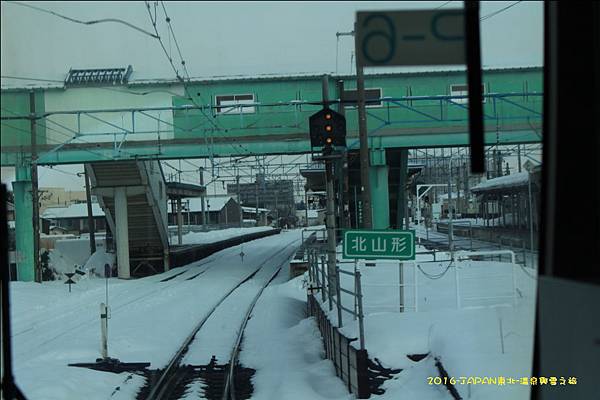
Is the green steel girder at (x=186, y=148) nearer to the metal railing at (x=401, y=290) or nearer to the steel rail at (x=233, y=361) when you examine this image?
the steel rail at (x=233, y=361)

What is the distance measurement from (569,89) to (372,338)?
5558 mm

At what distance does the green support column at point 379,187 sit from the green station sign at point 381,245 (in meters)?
13.0

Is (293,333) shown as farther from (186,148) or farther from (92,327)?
(186,148)

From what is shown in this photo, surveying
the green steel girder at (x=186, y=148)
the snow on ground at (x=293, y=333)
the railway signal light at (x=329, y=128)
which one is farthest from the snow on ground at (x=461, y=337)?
the green steel girder at (x=186, y=148)

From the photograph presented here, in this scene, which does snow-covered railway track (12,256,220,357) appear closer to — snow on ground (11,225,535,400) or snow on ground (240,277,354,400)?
snow on ground (11,225,535,400)

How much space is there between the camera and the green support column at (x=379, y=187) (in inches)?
853

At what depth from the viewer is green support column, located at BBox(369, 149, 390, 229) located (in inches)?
853

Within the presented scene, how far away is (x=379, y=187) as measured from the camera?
22.0 m

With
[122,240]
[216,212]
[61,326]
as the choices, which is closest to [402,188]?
[122,240]

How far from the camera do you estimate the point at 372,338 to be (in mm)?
7539

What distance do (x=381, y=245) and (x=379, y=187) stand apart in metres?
13.4

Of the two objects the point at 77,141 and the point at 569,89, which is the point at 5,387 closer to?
the point at 569,89

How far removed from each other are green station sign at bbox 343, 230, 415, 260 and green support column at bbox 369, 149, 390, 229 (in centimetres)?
1302

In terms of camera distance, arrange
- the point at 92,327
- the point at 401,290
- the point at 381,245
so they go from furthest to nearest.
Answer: the point at 92,327 → the point at 401,290 → the point at 381,245
